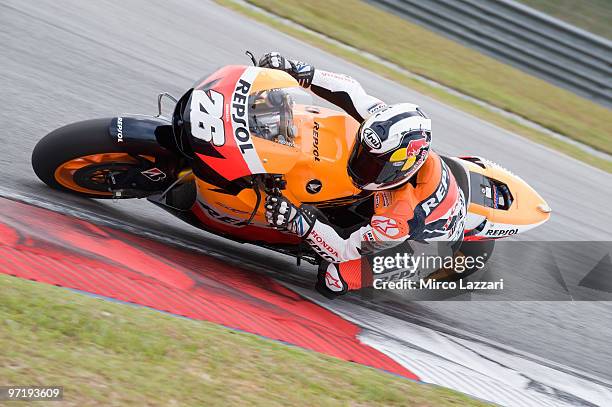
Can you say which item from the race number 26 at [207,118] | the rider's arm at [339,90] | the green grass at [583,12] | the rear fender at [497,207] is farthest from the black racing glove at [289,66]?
the green grass at [583,12]

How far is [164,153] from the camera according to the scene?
5.05 m

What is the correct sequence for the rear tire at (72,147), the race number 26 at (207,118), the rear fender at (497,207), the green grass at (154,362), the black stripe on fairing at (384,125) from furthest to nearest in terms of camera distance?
1. the rear fender at (497,207)
2. the rear tire at (72,147)
3. the black stripe on fairing at (384,125)
4. the race number 26 at (207,118)
5. the green grass at (154,362)

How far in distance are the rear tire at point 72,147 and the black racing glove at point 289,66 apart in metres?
1.22

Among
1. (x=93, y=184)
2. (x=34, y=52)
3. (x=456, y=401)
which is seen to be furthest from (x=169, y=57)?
(x=456, y=401)

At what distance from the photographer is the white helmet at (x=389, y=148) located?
4.84 m

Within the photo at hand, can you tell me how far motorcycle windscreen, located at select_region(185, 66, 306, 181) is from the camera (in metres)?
4.63

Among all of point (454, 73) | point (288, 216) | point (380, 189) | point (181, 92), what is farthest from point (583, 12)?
point (288, 216)

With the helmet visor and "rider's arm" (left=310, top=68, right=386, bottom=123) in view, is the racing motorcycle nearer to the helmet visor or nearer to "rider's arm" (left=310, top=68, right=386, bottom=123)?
the helmet visor

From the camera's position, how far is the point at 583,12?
51.8ft

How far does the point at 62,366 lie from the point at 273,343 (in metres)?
1.42

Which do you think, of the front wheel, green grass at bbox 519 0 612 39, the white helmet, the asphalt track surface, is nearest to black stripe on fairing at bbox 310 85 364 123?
the white helmet

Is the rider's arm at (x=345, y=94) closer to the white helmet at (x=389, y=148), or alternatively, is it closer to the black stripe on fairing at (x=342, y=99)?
the black stripe on fairing at (x=342, y=99)

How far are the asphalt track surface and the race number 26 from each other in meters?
1.19

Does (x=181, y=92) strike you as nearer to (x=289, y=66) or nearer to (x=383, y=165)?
(x=289, y=66)
